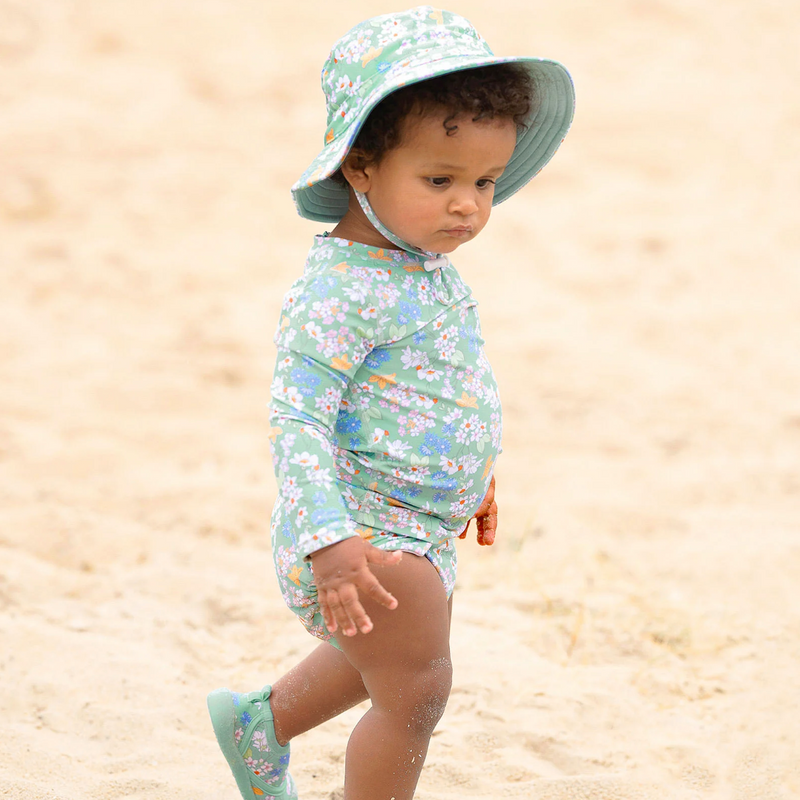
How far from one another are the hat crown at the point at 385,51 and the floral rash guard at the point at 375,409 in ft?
0.86

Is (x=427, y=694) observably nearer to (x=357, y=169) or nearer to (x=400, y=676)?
(x=400, y=676)

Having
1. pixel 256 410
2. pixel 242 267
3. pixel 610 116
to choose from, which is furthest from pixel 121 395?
pixel 610 116

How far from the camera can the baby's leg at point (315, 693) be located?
2.34m

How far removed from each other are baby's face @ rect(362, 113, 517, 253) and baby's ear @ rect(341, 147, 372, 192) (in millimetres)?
10

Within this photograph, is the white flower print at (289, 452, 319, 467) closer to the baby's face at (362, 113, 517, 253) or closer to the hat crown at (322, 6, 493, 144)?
the baby's face at (362, 113, 517, 253)

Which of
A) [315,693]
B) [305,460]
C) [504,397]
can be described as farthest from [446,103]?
[504,397]

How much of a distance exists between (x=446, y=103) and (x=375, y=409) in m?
0.56

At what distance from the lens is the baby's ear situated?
2.05 m

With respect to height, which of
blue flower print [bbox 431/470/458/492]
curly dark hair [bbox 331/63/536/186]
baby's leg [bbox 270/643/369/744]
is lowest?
baby's leg [bbox 270/643/369/744]

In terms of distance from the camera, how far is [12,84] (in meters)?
7.96

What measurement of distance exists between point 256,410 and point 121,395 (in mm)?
625

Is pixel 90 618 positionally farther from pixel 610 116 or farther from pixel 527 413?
pixel 610 116

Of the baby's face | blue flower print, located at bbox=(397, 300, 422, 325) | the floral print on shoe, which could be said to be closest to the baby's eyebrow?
the baby's face

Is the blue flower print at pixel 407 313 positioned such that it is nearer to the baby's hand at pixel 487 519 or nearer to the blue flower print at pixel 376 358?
the blue flower print at pixel 376 358
